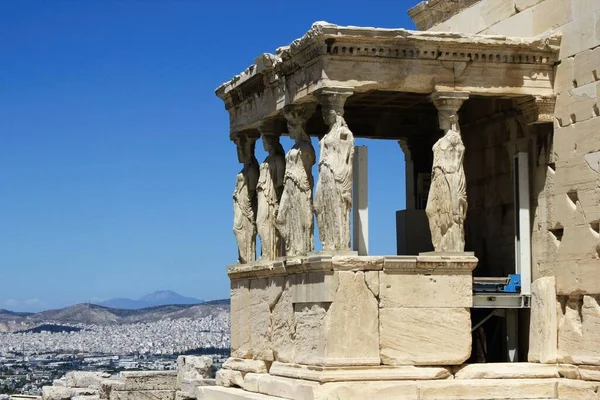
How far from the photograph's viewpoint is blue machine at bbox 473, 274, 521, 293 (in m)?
17.4

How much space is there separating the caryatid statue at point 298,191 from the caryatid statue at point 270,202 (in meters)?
0.89

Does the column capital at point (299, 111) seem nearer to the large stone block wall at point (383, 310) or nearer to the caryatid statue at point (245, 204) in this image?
the large stone block wall at point (383, 310)

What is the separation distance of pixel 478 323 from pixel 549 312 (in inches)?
45.2

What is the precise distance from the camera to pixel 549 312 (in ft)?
55.1

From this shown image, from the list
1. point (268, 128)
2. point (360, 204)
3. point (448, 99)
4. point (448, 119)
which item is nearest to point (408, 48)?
point (448, 99)

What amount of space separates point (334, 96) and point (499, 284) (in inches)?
126

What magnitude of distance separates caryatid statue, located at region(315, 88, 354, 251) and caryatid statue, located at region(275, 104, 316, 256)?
2.22 feet

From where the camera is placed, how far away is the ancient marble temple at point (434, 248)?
16.2m

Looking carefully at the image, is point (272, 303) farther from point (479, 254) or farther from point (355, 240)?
point (479, 254)

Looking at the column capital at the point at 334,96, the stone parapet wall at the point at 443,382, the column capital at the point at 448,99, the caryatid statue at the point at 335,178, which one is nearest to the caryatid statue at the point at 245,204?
the stone parapet wall at the point at 443,382

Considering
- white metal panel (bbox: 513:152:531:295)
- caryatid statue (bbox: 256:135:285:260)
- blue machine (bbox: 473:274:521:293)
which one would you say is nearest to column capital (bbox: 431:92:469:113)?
white metal panel (bbox: 513:152:531:295)

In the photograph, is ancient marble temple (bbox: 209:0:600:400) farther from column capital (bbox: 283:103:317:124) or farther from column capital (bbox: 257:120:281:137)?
column capital (bbox: 257:120:281:137)

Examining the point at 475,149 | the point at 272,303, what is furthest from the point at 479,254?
the point at 272,303

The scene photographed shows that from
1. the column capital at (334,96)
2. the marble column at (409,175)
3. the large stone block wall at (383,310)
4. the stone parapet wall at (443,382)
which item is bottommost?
the stone parapet wall at (443,382)
